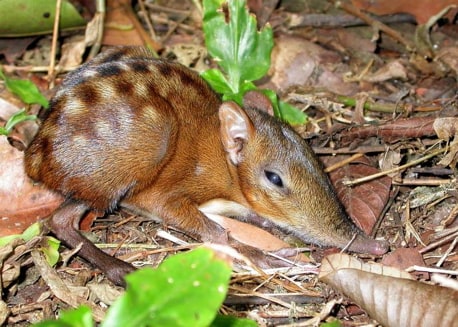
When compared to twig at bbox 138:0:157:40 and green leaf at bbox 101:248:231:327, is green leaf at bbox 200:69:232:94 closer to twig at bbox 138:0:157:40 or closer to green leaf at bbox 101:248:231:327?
twig at bbox 138:0:157:40

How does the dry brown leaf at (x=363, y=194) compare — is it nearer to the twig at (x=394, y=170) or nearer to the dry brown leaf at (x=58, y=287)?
the twig at (x=394, y=170)

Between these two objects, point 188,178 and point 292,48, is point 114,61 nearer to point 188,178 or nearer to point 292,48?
point 188,178

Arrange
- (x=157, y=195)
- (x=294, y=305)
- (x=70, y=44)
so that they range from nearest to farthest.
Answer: (x=294, y=305) < (x=157, y=195) < (x=70, y=44)

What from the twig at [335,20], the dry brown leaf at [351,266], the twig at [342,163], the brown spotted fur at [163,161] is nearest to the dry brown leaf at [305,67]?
the twig at [335,20]

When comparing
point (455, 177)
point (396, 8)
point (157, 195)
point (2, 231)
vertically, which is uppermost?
point (396, 8)

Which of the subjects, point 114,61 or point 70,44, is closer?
point 114,61

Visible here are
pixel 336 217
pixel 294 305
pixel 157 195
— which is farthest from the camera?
pixel 157 195

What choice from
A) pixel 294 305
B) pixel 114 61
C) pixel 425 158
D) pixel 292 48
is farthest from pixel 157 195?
pixel 292 48
